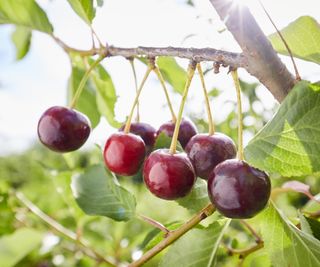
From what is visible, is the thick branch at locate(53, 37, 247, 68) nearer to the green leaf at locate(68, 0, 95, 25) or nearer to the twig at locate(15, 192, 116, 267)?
the green leaf at locate(68, 0, 95, 25)

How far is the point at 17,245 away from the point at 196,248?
142 centimetres

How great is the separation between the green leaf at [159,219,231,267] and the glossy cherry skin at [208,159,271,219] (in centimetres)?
16

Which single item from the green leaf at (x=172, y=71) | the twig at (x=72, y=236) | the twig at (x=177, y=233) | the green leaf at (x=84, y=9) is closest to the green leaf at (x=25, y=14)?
the green leaf at (x=84, y=9)

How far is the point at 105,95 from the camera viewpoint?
1723mm

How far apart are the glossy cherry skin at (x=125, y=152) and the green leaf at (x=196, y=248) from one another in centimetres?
22

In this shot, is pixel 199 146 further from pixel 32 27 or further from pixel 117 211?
pixel 32 27

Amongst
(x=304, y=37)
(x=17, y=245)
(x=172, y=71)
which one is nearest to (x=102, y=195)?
(x=172, y=71)

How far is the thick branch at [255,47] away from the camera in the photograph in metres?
0.96

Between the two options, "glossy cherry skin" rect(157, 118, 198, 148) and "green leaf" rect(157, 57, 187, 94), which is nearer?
"glossy cherry skin" rect(157, 118, 198, 148)

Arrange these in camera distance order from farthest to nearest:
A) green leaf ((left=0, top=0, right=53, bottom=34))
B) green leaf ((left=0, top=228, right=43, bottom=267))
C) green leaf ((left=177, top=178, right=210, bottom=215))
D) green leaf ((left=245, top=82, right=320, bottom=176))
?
green leaf ((left=0, top=228, right=43, bottom=267)), green leaf ((left=0, top=0, right=53, bottom=34)), green leaf ((left=177, top=178, right=210, bottom=215)), green leaf ((left=245, top=82, right=320, bottom=176))

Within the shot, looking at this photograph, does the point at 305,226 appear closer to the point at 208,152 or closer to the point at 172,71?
the point at 208,152

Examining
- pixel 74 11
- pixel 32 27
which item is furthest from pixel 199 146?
pixel 32 27

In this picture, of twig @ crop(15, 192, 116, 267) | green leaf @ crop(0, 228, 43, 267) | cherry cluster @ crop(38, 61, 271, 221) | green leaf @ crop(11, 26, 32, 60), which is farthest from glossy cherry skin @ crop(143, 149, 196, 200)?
green leaf @ crop(0, 228, 43, 267)

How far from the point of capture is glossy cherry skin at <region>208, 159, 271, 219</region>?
938 millimetres
